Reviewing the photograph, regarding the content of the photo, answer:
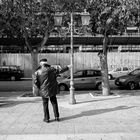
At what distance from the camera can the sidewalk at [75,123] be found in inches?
260

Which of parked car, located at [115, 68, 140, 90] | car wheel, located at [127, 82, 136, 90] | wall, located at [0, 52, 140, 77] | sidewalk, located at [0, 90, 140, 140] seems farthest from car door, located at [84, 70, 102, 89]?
wall, located at [0, 52, 140, 77]

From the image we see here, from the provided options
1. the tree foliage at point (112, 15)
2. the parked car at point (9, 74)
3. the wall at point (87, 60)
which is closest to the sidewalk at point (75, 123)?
the tree foliage at point (112, 15)

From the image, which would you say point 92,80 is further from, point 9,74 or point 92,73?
point 9,74

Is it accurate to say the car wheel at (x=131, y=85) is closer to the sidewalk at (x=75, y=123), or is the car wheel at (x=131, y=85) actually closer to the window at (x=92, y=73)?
the window at (x=92, y=73)

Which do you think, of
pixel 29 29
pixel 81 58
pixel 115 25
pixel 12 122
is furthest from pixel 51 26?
pixel 81 58

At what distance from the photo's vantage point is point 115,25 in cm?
1297

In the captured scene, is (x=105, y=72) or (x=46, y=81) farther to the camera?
(x=105, y=72)

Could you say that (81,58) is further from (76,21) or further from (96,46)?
(76,21)

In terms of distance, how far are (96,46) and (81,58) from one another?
52.1ft

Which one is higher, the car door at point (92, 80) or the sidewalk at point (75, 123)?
the car door at point (92, 80)

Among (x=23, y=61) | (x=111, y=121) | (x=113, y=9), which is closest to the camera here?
(x=111, y=121)

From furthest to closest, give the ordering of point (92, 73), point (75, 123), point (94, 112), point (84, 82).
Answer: point (92, 73) → point (84, 82) → point (94, 112) → point (75, 123)

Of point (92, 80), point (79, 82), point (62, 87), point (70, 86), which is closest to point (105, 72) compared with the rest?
point (70, 86)

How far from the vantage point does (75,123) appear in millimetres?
7898
